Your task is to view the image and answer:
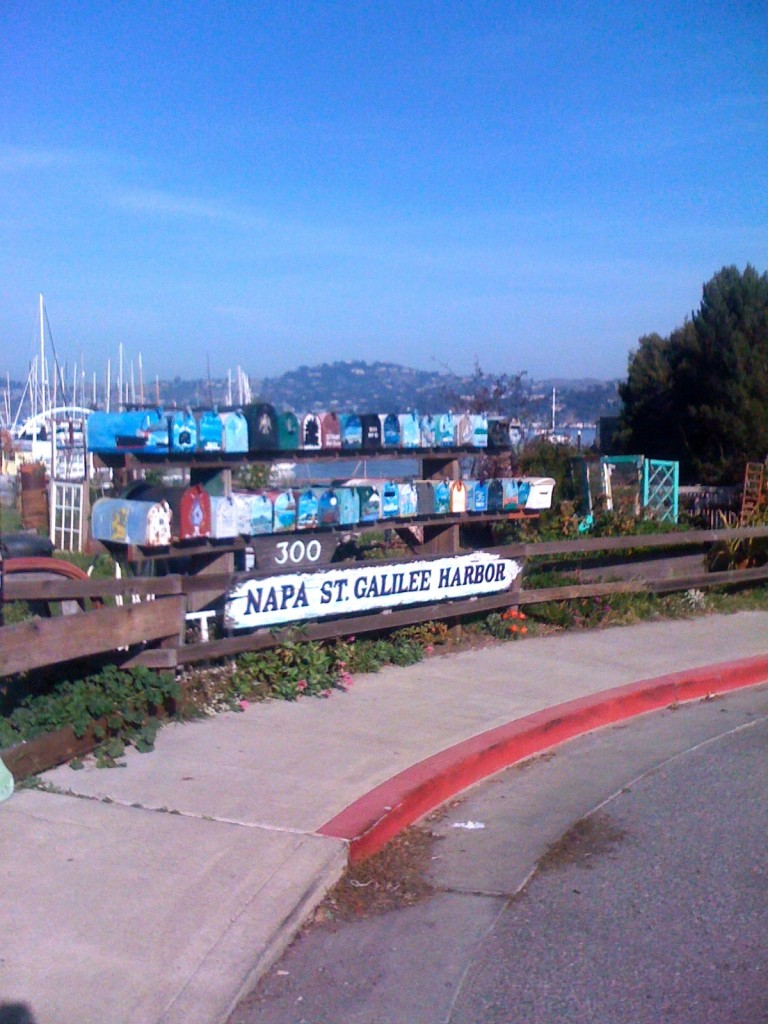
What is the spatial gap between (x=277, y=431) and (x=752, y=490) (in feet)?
39.3

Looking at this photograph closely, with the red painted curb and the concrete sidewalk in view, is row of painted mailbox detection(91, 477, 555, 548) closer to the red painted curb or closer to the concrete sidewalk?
the concrete sidewalk

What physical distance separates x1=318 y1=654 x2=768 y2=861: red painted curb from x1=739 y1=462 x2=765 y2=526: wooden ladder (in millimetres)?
7645

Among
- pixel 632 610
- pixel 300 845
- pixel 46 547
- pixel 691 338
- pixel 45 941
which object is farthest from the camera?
A: pixel 691 338

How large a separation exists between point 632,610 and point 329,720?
493 centimetres

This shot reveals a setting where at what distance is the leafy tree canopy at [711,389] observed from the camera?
72.1ft

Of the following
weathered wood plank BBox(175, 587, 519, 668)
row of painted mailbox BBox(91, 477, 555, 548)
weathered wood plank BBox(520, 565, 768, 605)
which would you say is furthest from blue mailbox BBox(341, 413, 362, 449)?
weathered wood plank BBox(520, 565, 768, 605)

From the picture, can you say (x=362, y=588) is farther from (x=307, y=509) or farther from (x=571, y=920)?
(x=571, y=920)

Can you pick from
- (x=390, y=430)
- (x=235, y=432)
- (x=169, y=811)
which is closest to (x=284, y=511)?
(x=235, y=432)

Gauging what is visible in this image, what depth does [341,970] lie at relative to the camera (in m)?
4.24

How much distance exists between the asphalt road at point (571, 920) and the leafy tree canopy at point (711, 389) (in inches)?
622

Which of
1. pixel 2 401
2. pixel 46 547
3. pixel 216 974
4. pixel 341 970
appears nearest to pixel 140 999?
pixel 216 974

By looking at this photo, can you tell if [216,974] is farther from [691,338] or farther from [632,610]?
[691,338]

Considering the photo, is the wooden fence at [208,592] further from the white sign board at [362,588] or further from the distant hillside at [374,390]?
the distant hillside at [374,390]

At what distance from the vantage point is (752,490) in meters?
18.0
